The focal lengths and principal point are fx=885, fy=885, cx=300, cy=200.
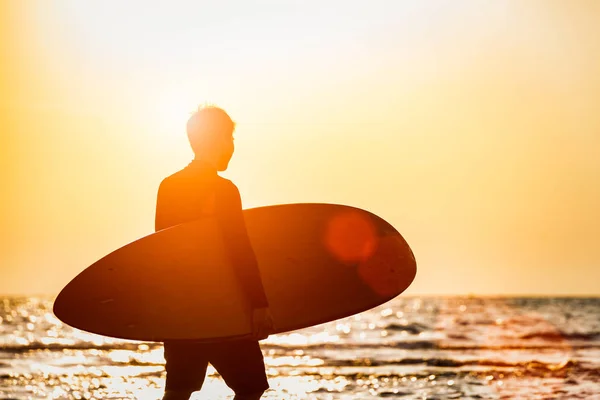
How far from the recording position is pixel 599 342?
2533 centimetres

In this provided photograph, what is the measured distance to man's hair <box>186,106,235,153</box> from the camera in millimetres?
4477

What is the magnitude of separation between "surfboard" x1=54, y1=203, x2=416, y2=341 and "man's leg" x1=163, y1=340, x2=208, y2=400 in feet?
0.21

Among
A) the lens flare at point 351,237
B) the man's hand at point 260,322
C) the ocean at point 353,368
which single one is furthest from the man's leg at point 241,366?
the ocean at point 353,368

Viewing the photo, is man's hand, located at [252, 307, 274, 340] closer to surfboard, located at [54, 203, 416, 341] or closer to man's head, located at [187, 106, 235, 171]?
surfboard, located at [54, 203, 416, 341]

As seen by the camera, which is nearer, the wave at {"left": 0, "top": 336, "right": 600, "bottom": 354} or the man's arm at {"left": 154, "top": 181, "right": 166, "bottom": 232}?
the man's arm at {"left": 154, "top": 181, "right": 166, "bottom": 232}

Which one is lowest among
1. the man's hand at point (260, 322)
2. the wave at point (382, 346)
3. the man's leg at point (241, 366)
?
the man's leg at point (241, 366)

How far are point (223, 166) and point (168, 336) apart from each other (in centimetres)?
92

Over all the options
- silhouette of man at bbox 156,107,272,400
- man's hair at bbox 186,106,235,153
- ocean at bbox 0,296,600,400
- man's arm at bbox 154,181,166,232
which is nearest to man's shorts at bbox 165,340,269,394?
silhouette of man at bbox 156,107,272,400

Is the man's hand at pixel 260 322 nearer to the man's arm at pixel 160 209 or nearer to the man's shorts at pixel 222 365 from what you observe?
the man's shorts at pixel 222 365

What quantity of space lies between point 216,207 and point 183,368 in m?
0.80

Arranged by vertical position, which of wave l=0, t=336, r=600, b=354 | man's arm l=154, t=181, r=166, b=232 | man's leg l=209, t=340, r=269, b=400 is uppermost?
wave l=0, t=336, r=600, b=354

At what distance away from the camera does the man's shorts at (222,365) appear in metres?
4.28

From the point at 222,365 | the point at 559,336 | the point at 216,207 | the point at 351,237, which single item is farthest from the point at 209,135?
the point at 559,336

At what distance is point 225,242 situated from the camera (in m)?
4.34
